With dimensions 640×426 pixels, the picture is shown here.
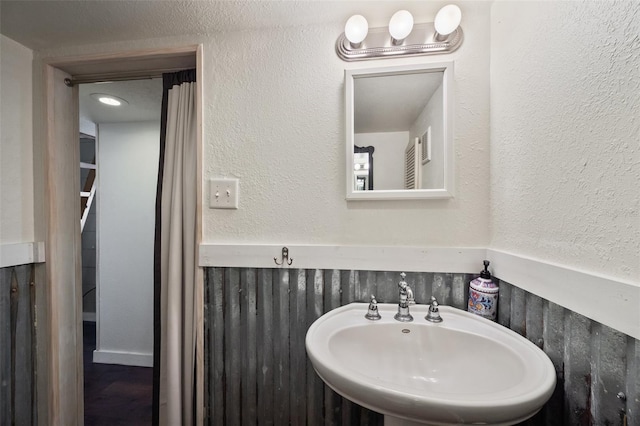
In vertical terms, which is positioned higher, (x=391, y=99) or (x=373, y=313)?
(x=391, y=99)

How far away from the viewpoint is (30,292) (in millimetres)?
1062

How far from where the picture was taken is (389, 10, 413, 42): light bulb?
812mm

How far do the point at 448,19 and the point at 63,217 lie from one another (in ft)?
6.05

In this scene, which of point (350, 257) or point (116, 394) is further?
point (116, 394)

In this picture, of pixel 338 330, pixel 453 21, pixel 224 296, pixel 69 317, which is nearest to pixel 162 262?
pixel 224 296

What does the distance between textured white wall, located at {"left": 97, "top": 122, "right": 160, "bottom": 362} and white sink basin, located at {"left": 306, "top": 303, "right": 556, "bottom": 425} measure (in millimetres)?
1794

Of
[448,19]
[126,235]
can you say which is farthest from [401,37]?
[126,235]

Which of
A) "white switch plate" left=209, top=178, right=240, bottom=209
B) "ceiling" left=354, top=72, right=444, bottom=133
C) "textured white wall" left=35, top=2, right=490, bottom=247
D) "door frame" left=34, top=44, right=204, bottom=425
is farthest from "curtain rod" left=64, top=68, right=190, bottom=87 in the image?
"ceiling" left=354, top=72, right=444, bottom=133

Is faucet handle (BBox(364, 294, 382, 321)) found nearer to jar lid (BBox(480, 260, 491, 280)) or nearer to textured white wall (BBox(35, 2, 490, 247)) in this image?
textured white wall (BBox(35, 2, 490, 247))

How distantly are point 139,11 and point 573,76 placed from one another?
138 cm

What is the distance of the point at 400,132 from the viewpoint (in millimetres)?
875

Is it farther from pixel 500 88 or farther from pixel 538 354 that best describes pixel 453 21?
pixel 538 354

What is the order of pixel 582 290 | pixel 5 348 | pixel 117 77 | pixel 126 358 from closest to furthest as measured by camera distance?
pixel 582 290, pixel 5 348, pixel 117 77, pixel 126 358

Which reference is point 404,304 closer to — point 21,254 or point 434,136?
point 434,136
